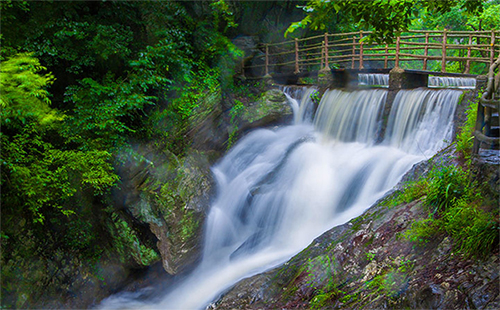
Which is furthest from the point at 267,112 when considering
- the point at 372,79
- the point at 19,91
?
the point at 372,79

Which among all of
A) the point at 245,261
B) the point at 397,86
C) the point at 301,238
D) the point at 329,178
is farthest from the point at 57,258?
the point at 397,86

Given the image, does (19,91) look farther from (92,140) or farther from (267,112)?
(267,112)

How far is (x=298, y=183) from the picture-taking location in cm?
798

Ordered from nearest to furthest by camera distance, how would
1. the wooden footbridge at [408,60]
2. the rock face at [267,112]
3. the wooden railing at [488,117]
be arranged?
the wooden railing at [488,117] < the wooden footbridge at [408,60] < the rock face at [267,112]

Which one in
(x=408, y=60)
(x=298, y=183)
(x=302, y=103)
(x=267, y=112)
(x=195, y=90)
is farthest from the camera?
(x=408, y=60)

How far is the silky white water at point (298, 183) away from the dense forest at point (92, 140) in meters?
0.70

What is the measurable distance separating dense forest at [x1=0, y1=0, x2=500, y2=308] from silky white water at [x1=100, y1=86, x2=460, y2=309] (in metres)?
0.70

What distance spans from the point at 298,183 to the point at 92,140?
4.59 meters

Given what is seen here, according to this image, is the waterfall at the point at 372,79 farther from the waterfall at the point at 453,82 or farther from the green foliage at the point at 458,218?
the green foliage at the point at 458,218

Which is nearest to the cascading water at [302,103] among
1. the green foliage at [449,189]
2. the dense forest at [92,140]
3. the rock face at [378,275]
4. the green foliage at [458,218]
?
the dense forest at [92,140]

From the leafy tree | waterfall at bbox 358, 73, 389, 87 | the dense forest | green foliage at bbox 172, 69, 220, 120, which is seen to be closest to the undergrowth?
the leafy tree

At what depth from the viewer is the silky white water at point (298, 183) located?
22.0 ft

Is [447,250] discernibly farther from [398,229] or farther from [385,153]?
[385,153]

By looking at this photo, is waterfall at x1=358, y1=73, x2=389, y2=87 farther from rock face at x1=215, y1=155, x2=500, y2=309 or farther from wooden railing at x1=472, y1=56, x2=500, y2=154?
wooden railing at x1=472, y1=56, x2=500, y2=154
